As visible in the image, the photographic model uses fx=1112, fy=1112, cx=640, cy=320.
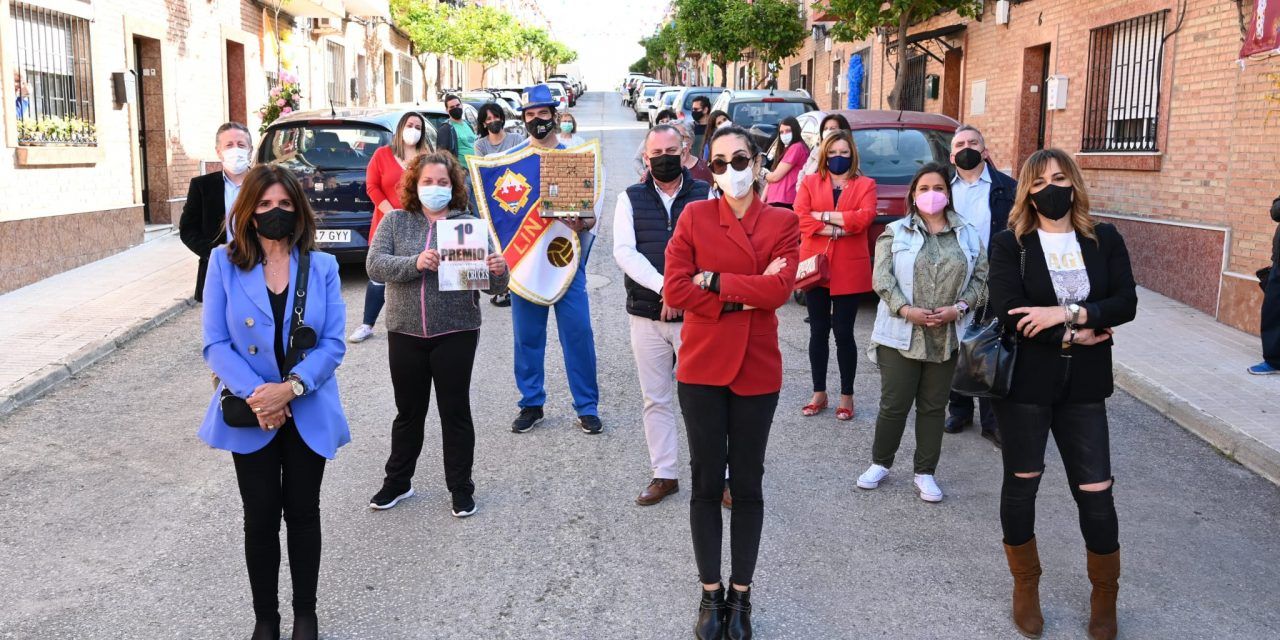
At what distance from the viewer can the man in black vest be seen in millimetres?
5168

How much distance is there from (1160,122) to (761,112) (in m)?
7.53

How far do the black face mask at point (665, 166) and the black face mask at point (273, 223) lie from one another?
6.06ft

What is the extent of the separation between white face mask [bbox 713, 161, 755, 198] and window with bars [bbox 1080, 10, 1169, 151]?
377 inches

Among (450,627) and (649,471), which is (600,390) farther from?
(450,627)

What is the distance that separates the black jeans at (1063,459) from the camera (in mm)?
4043

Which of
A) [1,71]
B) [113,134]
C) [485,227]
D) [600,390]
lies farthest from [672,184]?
[113,134]

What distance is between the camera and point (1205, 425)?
6.84m

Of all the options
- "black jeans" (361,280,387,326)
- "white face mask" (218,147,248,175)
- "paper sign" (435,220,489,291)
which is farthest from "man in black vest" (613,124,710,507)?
"black jeans" (361,280,387,326)

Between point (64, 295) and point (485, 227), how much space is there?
752cm

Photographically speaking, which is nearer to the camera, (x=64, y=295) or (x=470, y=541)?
(x=470, y=541)

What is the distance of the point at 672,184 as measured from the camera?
5.31m

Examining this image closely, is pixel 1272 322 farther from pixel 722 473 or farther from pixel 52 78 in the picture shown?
pixel 52 78

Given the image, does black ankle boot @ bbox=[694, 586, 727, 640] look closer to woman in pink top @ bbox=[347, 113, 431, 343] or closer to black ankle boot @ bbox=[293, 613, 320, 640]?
black ankle boot @ bbox=[293, 613, 320, 640]

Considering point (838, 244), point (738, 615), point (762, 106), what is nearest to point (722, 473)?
point (738, 615)
